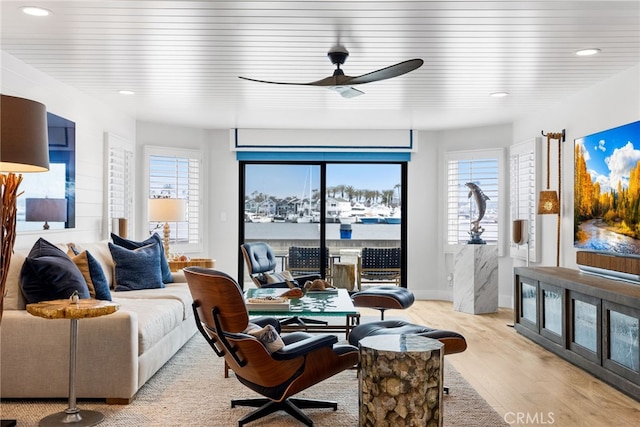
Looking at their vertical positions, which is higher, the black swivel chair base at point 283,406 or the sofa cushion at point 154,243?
the sofa cushion at point 154,243

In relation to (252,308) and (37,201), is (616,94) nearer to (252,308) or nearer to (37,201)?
(252,308)

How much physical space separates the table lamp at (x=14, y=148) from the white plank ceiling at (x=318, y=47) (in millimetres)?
803

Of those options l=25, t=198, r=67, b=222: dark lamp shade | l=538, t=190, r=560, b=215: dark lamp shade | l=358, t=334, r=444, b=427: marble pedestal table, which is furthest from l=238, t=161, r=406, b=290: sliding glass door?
l=358, t=334, r=444, b=427: marble pedestal table

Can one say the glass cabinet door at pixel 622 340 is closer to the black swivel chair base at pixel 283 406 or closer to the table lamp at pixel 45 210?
the black swivel chair base at pixel 283 406

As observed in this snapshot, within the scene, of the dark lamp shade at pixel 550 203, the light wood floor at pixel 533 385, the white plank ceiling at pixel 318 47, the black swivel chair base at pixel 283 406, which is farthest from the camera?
the dark lamp shade at pixel 550 203

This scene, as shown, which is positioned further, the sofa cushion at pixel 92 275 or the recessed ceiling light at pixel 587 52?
the recessed ceiling light at pixel 587 52

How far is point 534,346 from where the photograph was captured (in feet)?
→ 16.9

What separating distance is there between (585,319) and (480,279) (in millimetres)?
2622

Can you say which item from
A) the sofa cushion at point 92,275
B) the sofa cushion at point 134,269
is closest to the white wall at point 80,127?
the sofa cushion at point 134,269

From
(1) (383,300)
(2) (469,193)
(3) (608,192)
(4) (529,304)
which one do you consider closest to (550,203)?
(3) (608,192)

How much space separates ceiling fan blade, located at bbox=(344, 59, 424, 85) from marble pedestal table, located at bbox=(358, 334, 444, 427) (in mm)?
1721

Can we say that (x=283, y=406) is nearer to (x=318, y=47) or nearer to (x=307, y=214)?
(x=318, y=47)

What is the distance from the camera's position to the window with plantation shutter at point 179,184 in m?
7.50

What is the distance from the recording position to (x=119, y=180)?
6656 millimetres
